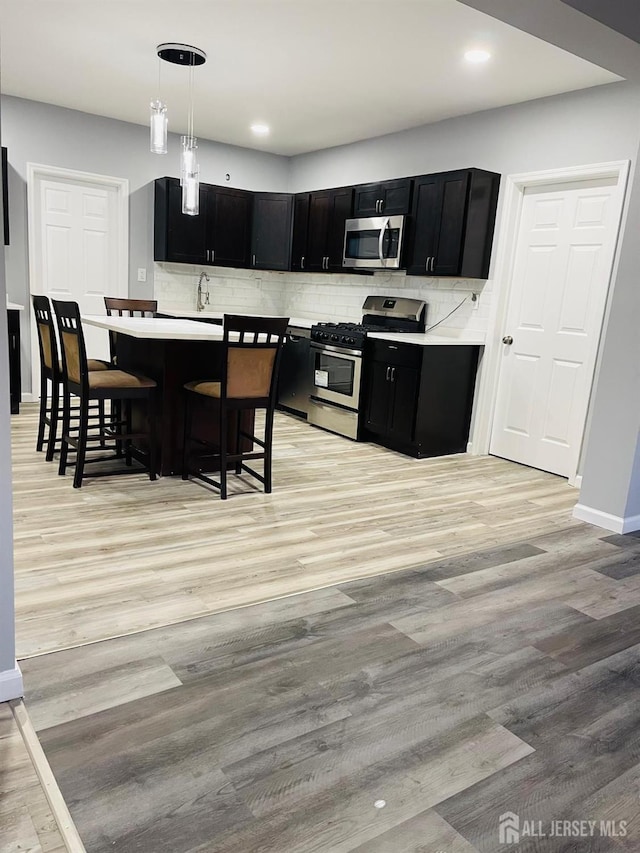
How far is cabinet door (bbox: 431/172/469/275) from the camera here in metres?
4.70

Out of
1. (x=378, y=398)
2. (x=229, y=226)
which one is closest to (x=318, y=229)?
(x=229, y=226)

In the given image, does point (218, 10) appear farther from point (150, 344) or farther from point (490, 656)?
point (490, 656)

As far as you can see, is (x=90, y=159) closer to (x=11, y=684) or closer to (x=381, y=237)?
(x=381, y=237)

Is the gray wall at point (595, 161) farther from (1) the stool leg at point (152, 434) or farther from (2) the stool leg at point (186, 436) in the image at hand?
(1) the stool leg at point (152, 434)

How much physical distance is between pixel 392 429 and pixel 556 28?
3.02m

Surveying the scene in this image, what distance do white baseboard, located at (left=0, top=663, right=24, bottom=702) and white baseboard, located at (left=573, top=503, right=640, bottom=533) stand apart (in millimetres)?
3087

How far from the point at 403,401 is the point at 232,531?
7.12ft

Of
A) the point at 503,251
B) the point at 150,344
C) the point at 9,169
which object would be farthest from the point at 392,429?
the point at 9,169

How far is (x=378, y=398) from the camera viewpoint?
5.15m

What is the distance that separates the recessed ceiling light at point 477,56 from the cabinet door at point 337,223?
6.79 feet

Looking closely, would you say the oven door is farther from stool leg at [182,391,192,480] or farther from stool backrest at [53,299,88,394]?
stool backrest at [53,299,88,394]

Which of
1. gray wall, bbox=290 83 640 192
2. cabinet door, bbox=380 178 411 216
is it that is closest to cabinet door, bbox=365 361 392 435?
cabinet door, bbox=380 178 411 216

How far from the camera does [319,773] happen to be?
162 centimetres

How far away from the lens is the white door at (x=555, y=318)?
4273 mm
